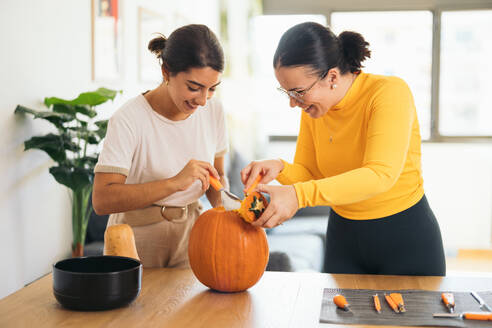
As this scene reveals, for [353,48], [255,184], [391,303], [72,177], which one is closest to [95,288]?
[255,184]

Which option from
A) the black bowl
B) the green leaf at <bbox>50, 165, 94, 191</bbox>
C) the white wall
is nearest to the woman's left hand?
Answer: the black bowl

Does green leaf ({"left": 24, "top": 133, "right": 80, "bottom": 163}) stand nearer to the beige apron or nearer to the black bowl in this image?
the beige apron

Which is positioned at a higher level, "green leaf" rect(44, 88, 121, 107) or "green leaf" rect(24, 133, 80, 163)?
"green leaf" rect(44, 88, 121, 107)

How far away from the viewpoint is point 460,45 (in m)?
5.72

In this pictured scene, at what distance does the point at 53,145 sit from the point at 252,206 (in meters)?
1.62

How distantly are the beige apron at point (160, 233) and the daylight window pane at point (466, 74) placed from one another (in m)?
4.57

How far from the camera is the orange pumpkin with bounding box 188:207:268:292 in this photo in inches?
57.5

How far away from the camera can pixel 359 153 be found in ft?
5.72

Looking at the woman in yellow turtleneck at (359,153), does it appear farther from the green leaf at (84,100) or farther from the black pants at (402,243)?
the green leaf at (84,100)

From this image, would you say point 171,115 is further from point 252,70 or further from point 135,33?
point 252,70

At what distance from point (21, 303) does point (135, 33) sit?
2.83 meters

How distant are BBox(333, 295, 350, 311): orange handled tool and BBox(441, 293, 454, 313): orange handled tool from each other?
0.23m

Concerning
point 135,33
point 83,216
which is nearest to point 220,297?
point 83,216

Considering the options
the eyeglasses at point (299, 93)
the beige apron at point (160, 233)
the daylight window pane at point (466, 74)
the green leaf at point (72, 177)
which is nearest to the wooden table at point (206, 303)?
the beige apron at point (160, 233)
